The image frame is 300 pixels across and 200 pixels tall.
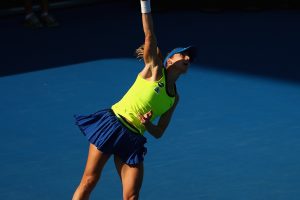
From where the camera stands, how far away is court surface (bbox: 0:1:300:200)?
817 cm

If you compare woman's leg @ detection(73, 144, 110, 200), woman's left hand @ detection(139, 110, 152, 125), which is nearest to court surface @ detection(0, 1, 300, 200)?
woman's leg @ detection(73, 144, 110, 200)

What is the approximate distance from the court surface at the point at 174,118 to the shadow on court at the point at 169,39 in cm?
3

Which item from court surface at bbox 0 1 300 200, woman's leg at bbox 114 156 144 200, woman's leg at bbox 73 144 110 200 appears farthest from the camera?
court surface at bbox 0 1 300 200

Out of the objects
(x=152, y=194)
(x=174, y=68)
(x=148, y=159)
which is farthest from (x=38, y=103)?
(x=174, y=68)

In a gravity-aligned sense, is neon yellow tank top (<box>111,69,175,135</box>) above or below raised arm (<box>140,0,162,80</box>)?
below

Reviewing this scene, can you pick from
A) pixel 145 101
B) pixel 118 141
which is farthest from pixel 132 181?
pixel 145 101

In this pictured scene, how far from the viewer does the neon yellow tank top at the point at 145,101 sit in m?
6.80

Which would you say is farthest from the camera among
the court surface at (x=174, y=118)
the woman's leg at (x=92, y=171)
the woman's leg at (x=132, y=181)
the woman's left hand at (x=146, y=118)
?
the court surface at (x=174, y=118)

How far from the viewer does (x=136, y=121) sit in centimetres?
684

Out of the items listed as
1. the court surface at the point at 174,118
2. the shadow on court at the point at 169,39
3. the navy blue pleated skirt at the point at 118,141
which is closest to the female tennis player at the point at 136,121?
the navy blue pleated skirt at the point at 118,141

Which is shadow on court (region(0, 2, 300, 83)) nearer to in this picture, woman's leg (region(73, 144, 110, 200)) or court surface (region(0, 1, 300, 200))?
court surface (region(0, 1, 300, 200))

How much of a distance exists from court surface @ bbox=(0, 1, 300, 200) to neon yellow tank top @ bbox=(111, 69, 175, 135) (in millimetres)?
1288

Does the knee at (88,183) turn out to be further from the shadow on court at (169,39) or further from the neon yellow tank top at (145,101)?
the shadow on court at (169,39)

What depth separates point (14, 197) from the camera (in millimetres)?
7977
